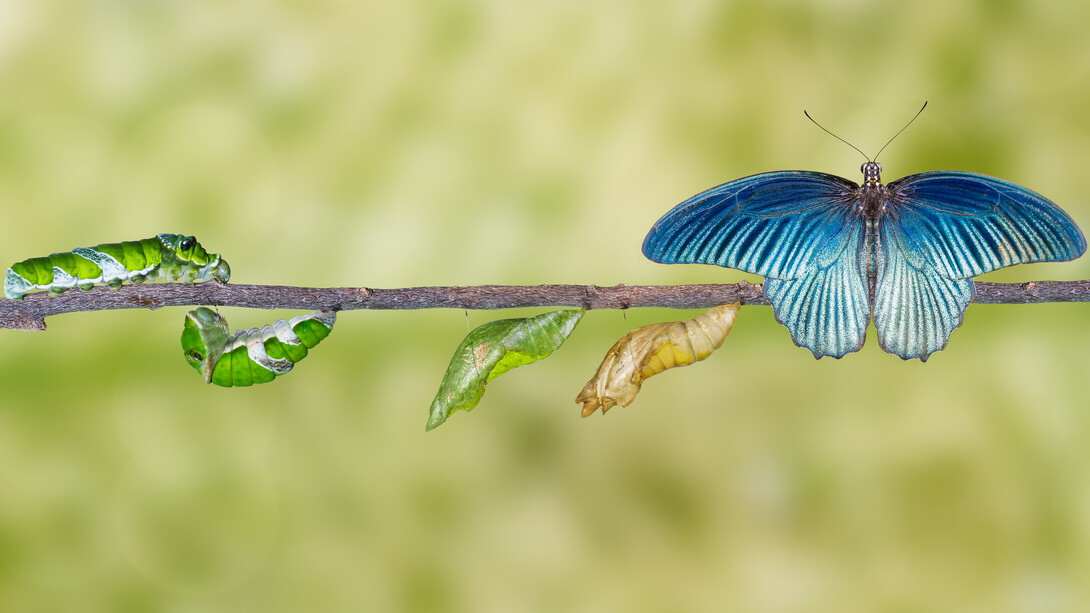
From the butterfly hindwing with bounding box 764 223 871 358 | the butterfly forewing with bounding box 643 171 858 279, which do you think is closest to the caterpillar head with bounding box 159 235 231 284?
the butterfly forewing with bounding box 643 171 858 279

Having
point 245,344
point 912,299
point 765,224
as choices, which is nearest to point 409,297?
point 245,344

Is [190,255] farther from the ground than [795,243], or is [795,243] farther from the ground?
[190,255]

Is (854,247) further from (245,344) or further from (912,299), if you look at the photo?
(245,344)

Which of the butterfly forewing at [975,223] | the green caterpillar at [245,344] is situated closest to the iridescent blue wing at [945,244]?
the butterfly forewing at [975,223]

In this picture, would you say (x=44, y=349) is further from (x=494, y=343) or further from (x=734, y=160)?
(x=734, y=160)

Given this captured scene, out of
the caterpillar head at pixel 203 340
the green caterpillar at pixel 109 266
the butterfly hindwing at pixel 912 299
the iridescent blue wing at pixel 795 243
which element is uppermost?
the green caterpillar at pixel 109 266

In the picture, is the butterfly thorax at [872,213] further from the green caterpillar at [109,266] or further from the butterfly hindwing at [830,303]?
the green caterpillar at [109,266]
